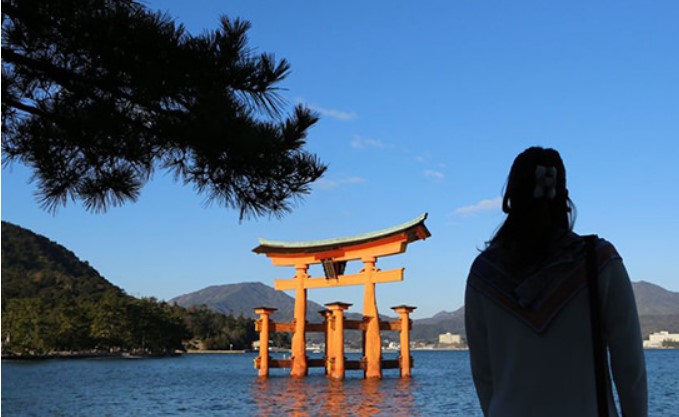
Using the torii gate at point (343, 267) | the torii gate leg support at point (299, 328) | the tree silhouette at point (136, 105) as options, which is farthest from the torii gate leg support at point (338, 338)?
the tree silhouette at point (136, 105)

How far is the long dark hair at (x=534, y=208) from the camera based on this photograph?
144cm

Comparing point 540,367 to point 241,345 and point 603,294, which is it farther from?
point 241,345

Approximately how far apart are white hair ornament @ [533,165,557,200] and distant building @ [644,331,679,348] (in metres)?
143

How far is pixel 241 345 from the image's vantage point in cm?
8331

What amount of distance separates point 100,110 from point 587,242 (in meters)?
2.37

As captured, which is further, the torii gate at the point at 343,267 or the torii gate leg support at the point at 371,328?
the torii gate leg support at the point at 371,328

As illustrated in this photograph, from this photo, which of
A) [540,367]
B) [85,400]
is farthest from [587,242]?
[85,400]

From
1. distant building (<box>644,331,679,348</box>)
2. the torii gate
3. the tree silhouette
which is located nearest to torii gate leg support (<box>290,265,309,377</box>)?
the torii gate

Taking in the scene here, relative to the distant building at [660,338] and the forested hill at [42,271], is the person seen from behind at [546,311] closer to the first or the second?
the forested hill at [42,271]

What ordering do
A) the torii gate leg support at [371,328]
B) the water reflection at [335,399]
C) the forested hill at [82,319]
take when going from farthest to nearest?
the forested hill at [82,319]
the torii gate leg support at [371,328]
the water reflection at [335,399]

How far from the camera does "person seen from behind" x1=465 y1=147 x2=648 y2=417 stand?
1.36m

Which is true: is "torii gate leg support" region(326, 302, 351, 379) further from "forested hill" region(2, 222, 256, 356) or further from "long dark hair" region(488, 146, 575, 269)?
"forested hill" region(2, 222, 256, 356)

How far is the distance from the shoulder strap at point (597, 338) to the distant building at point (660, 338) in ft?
468

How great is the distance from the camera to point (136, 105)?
3207mm
